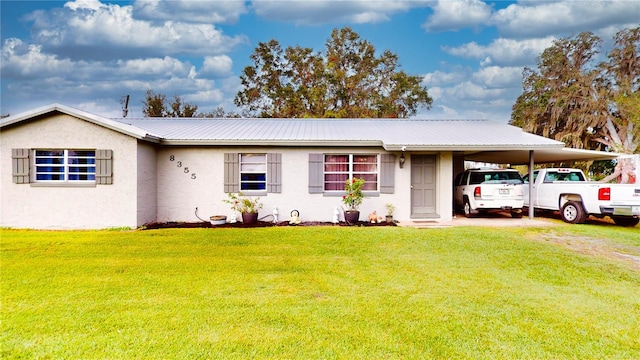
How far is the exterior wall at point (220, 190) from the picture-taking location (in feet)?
37.8

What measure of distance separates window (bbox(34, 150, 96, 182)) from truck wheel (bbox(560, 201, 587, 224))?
563 inches

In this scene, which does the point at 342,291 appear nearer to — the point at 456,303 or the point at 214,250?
the point at 456,303

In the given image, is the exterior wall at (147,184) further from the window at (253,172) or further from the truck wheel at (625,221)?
the truck wheel at (625,221)

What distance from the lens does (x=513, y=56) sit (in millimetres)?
25250

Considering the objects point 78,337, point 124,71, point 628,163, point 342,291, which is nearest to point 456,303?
point 342,291

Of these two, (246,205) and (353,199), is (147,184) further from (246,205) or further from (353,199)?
(353,199)

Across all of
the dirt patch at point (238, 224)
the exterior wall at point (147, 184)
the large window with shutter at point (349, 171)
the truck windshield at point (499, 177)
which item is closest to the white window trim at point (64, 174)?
the exterior wall at point (147, 184)

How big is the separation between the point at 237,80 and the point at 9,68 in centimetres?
1660

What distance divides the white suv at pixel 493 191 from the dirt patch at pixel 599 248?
2206mm

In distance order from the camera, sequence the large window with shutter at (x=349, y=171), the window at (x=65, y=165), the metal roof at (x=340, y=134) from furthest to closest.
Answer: the large window with shutter at (x=349, y=171) → the metal roof at (x=340, y=134) → the window at (x=65, y=165)

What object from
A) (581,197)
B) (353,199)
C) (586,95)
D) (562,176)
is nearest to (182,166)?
(353,199)

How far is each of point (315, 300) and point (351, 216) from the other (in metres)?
6.17

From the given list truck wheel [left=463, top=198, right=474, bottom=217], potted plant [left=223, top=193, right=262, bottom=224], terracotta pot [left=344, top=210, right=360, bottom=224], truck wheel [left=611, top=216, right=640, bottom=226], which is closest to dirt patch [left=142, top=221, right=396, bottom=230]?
terracotta pot [left=344, top=210, right=360, bottom=224]

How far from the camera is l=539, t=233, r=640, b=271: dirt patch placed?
7.24 m
